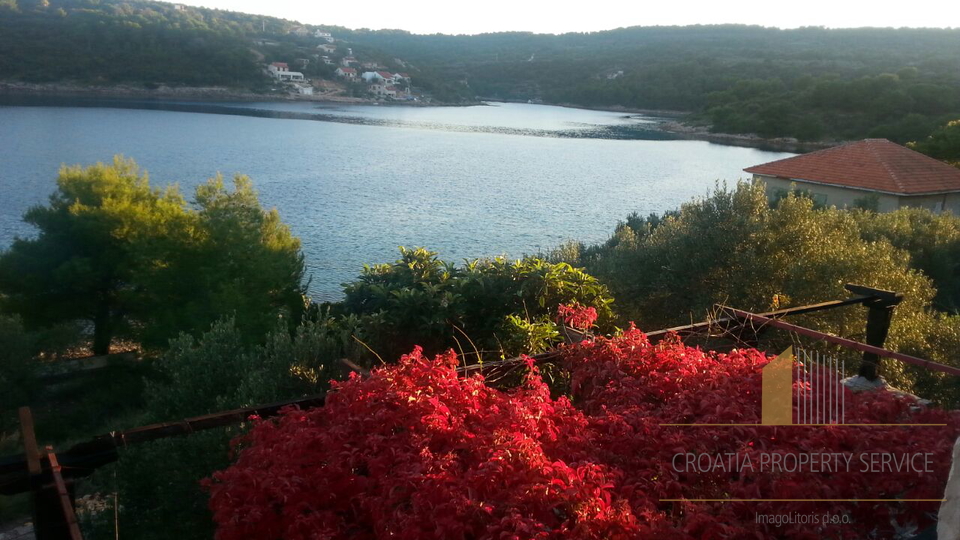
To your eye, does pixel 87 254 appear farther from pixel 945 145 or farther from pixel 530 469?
pixel 945 145

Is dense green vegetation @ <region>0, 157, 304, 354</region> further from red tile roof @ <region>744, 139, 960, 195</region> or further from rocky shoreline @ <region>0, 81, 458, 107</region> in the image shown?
rocky shoreline @ <region>0, 81, 458, 107</region>

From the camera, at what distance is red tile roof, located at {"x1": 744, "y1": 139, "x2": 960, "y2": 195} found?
23078 mm

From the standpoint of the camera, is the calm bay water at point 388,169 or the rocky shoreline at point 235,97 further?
the rocky shoreline at point 235,97

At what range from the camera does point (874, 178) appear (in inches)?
923

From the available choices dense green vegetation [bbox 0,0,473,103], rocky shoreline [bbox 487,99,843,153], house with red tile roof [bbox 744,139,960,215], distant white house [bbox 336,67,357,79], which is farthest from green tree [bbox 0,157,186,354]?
distant white house [bbox 336,67,357,79]

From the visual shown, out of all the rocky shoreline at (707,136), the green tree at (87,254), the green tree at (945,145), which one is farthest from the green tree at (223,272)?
the rocky shoreline at (707,136)

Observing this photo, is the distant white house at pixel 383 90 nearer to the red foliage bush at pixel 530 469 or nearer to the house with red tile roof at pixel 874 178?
the house with red tile roof at pixel 874 178

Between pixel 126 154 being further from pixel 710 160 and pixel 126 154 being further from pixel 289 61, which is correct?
pixel 289 61

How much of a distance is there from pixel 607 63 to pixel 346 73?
36.2 meters

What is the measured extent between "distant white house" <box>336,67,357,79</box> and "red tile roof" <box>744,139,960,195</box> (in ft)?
255

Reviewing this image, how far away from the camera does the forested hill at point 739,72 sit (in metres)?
55.1

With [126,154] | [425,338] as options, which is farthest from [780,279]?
[126,154]

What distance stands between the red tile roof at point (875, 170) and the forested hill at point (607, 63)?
2348 centimetres

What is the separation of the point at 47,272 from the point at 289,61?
3073 inches
